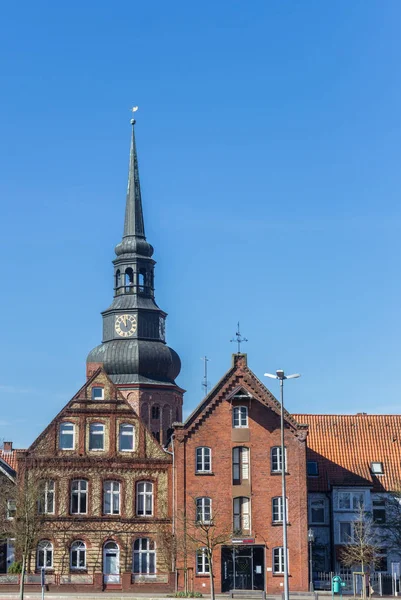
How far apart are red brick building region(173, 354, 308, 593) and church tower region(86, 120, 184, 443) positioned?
18.8m

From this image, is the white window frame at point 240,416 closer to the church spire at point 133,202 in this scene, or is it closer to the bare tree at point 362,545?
the bare tree at point 362,545

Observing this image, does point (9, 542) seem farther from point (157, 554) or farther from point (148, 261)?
point (148, 261)

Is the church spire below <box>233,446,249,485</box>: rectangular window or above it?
above

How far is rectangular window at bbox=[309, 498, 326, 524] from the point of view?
77812 millimetres

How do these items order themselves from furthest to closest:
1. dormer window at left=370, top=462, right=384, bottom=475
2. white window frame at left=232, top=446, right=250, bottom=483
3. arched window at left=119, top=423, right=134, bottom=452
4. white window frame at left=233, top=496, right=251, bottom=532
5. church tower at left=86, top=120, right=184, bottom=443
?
church tower at left=86, top=120, right=184, bottom=443, dormer window at left=370, top=462, right=384, bottom=475, arched window at left=119, top=423, right=134, bottom=452, white window frame at left=232, top=446, right=250, bottom=483, white window frame at left=233, top=496, right=251, bottom=532

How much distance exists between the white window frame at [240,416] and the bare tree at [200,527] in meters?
5.01

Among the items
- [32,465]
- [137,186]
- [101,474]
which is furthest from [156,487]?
[137,186]

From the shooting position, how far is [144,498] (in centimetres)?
7488

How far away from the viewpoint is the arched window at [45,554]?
241 feet

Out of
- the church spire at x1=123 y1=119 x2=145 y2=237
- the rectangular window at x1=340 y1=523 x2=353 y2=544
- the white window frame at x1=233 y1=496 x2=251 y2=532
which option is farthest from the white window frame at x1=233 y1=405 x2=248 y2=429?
the church spire at x1=123 y1=119 x2=145 y2=237

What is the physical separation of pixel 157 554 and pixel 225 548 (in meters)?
4.72

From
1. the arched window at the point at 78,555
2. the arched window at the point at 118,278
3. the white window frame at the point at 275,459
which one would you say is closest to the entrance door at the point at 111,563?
the arched window at the point at 78,555

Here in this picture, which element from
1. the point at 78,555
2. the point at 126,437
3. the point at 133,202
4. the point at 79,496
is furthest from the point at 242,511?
the point at 133,202

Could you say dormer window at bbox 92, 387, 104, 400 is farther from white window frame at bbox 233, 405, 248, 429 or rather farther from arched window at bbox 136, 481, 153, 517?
white window frame at bbox 233, 405, 248, 429
